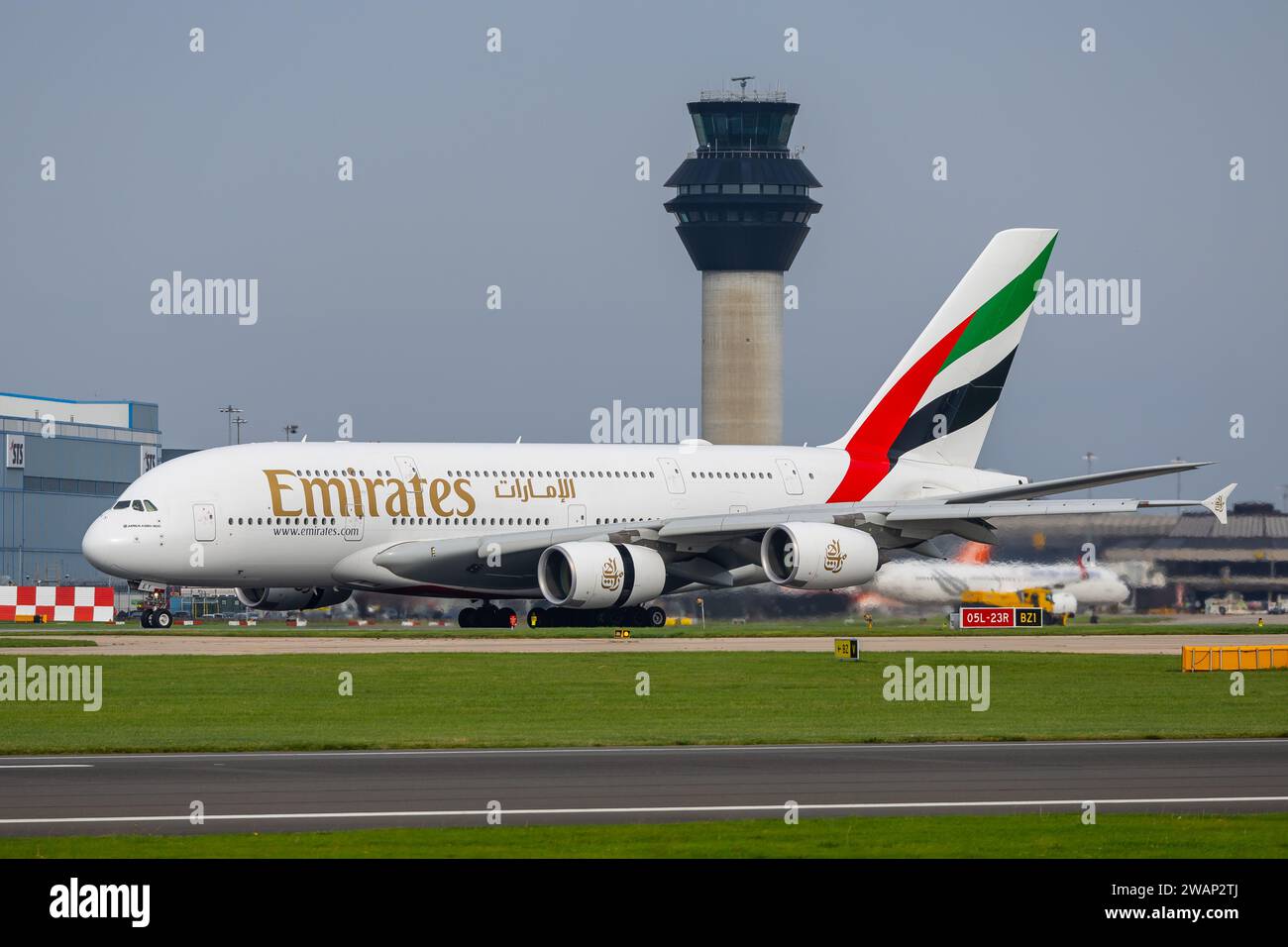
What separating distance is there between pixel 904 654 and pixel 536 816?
24.6 m

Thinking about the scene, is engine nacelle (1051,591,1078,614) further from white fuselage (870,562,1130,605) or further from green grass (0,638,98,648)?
green grass (0,638,98,648)

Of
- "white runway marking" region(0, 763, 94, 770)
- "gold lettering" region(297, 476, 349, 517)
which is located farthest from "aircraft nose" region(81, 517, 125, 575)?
"white runway marking" region(0, 763, 94, 770)

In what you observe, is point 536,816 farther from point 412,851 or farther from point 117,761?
point 117,761

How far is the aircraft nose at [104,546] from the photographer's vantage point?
49.8 m

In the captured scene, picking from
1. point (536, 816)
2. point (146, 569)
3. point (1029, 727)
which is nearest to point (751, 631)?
point (146, 569)

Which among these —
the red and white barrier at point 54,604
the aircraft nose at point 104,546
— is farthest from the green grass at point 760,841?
the red and white barrier at point 54,604

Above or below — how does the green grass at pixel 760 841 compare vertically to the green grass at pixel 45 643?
below

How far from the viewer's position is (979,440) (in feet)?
205

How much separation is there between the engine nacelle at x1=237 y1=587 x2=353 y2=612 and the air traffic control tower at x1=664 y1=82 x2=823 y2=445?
275 ft

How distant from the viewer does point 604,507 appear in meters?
56.8

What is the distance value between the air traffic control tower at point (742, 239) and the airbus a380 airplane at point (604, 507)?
257 feet

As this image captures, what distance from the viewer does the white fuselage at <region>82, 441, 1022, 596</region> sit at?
50.4 m

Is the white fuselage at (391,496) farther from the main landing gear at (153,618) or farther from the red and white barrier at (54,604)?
the red and white barrier at (54,604)

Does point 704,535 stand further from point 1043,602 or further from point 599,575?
point 1043,602
